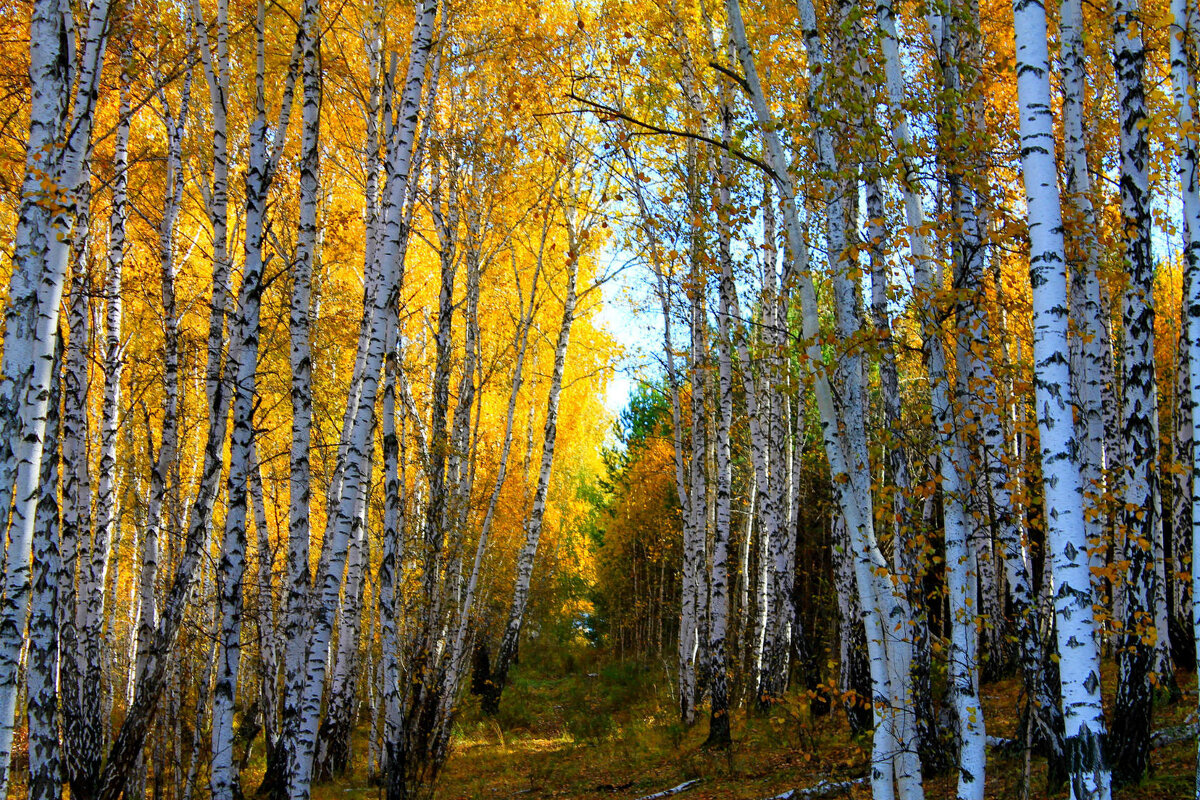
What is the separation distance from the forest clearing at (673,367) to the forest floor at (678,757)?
10 centimetres

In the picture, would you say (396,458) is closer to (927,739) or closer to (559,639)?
(927,739)

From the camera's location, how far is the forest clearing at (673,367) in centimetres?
458

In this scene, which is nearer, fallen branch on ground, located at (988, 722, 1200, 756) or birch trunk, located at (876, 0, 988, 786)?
birch trunk, located at (876, 0, 988, 786)

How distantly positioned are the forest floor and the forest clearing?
3.8 inches

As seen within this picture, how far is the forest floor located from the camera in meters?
6.67

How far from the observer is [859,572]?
4770mm

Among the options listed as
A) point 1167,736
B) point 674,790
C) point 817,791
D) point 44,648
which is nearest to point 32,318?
point 44,648

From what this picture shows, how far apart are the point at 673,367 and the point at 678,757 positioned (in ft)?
17.7

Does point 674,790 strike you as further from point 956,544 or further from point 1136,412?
point 1136,412

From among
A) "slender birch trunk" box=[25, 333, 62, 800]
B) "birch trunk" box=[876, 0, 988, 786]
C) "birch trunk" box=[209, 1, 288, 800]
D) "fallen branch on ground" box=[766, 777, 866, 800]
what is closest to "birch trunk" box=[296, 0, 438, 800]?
"birch trunk" box=[209, 1, 288, 800]

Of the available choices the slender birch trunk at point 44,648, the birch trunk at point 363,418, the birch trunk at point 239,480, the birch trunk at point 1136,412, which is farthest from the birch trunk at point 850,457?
the slender birch trunk at point 44,648

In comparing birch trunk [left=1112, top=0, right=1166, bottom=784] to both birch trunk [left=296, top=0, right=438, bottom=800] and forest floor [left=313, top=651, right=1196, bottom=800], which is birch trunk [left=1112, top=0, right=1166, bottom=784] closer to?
forest floor [left=313, top=651, right=1196, bottom=800]

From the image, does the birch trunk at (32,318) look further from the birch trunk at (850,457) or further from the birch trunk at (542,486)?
the birch trunk at (542,486)

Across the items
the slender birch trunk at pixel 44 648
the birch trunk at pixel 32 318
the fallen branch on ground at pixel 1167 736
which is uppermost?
the birch trunk at pixel 32 318
